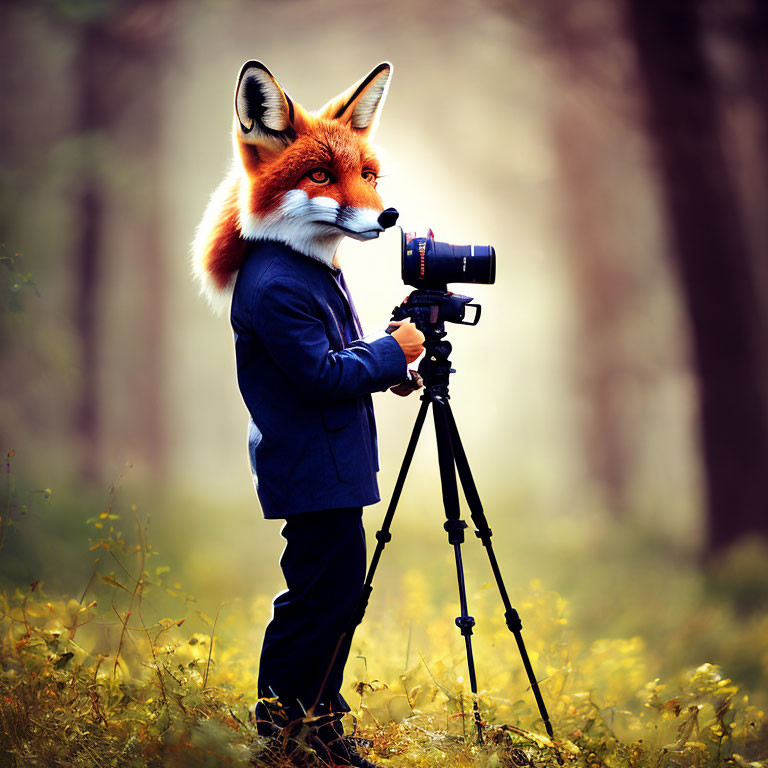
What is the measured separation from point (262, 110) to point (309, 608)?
1.70 meters

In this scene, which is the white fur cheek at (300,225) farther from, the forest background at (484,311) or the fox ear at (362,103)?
the forest background at (484,311)

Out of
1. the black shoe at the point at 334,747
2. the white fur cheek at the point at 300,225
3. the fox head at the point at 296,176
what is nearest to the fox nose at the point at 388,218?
the fox head at the point at 296,176

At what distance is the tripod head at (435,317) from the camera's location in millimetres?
2477

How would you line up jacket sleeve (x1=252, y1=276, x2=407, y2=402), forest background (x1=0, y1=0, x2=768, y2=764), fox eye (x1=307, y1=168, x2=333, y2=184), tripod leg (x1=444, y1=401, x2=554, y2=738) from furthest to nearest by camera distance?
forest background (x1=0, y1=0, x2=768, y2=764) → tripod leg (x1=444, y1=401, x2=554, y2=738) → fox eye (x1=307, y1=168, x2=333, y2=184) → jacket sleeve (x1=252, y1=276, x2=407, y2=402)

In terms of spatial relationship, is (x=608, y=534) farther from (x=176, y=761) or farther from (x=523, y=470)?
(x=176, y=761)

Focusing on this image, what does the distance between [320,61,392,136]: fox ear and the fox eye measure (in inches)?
10.5

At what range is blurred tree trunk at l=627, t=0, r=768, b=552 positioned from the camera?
5496mm

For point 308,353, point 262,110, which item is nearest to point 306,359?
point 308,353

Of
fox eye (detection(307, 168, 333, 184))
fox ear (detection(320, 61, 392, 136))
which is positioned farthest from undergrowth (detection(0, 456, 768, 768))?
fox ear (detection(320, 61, 392, 136))

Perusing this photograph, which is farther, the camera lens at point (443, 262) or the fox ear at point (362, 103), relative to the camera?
the fox ear at point (362, 103)

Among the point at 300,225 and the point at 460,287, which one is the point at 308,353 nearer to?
the point at 300,225

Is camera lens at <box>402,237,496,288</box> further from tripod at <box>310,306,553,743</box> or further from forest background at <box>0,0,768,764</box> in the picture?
forest background at <box>0,0,768,764</box>

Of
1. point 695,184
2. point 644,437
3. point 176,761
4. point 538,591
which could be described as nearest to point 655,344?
point 644,437

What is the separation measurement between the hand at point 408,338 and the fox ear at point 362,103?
2.44 ft
